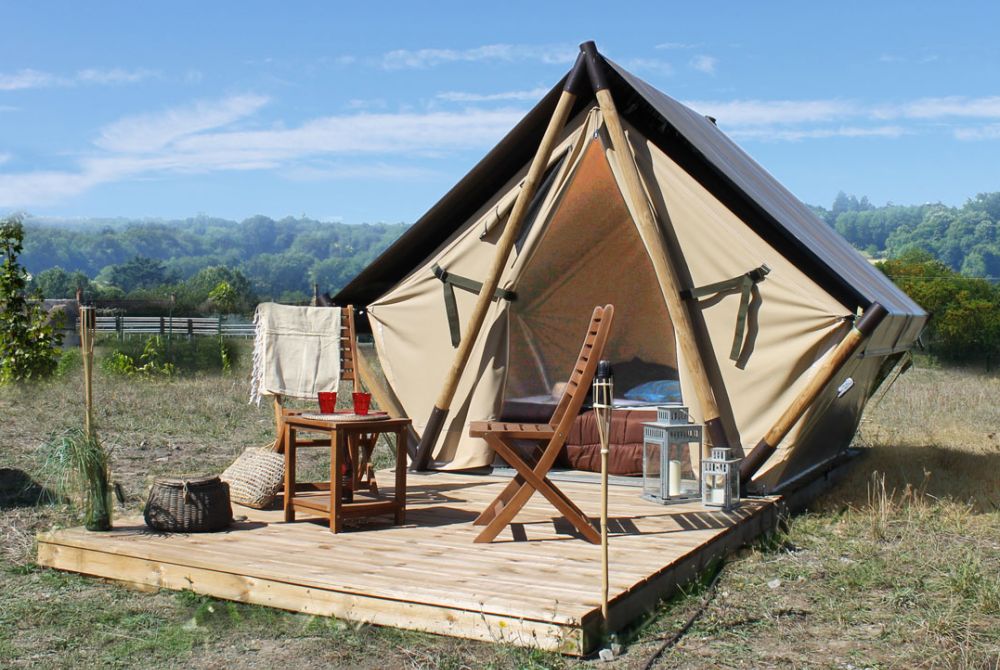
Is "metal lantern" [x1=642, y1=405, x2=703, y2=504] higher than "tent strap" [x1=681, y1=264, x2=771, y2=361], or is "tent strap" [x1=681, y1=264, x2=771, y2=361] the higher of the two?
"tent strap" [x1=681, y1=264, x2=771, y2=361]

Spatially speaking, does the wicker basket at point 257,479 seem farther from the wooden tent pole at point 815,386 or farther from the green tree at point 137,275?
the green tree at point 137,275

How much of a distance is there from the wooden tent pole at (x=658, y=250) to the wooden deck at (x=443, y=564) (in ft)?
1.80

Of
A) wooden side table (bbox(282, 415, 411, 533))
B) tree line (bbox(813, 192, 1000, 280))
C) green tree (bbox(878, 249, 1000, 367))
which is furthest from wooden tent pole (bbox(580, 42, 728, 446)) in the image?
tree line (bbox(813, 192, 1000, 280))

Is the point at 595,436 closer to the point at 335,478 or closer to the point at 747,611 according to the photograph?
the point at 335,478

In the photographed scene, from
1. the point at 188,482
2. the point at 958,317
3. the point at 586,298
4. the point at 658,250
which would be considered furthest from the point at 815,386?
the point at 958,317

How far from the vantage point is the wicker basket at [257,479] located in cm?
500

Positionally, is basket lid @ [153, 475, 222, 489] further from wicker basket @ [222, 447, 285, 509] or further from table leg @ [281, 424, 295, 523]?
wicker basket @ [222, 447, 285, 509]

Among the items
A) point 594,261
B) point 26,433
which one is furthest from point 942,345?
point 26,433

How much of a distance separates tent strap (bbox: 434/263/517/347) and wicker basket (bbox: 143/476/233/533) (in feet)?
6.78

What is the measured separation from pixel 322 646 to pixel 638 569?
1.18 meters

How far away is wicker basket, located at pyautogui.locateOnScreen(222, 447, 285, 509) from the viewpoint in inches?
197

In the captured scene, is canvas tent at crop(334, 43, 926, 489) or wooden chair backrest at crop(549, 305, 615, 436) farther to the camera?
canvas tent at crop(334, 43, 926, 489)

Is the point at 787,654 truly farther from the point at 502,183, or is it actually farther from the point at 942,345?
the point at 942,345

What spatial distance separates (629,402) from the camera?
21.5 ft
